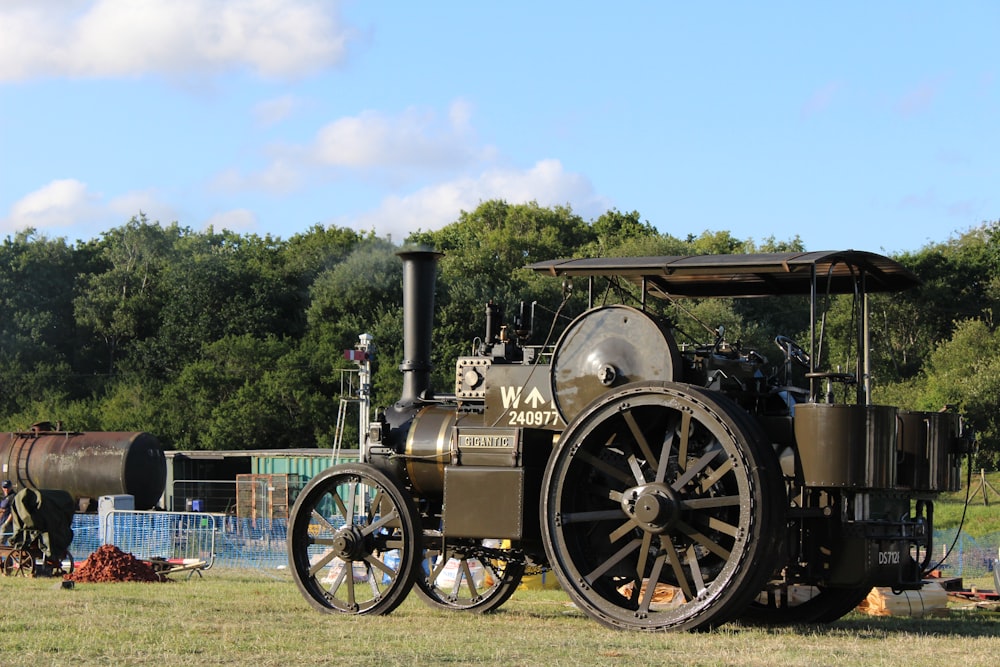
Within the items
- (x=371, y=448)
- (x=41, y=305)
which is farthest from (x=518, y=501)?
(x=41, y=305)

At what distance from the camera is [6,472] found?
3111 centimetres

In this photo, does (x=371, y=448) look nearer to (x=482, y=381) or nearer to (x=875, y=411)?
(x=482, y=381)

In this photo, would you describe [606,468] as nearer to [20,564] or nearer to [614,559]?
[614,559]

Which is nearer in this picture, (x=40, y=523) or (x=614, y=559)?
(x=614, y=559)

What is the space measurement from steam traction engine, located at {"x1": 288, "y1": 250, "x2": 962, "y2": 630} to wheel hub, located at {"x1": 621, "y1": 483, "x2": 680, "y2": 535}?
0.01m

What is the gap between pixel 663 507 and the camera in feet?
36.4

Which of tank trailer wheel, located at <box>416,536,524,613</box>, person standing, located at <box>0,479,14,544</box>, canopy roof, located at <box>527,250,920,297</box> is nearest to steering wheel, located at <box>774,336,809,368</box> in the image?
canopy roof, located at <box>527,250,920,297</box>

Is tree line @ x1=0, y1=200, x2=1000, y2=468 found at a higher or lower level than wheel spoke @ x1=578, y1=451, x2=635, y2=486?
higher

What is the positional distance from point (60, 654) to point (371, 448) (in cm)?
512

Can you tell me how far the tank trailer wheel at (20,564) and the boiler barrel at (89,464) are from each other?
10437 mm

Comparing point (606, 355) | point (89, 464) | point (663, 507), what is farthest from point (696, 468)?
point (89, 464)

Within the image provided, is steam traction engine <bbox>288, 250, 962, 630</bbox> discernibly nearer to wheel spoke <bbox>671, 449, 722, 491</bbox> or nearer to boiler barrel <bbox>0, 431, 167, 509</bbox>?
wheel spoke <bbox>671, 449, 722, 491</bbox>

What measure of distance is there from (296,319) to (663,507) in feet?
171

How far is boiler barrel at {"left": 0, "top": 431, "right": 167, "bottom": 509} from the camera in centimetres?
2997
